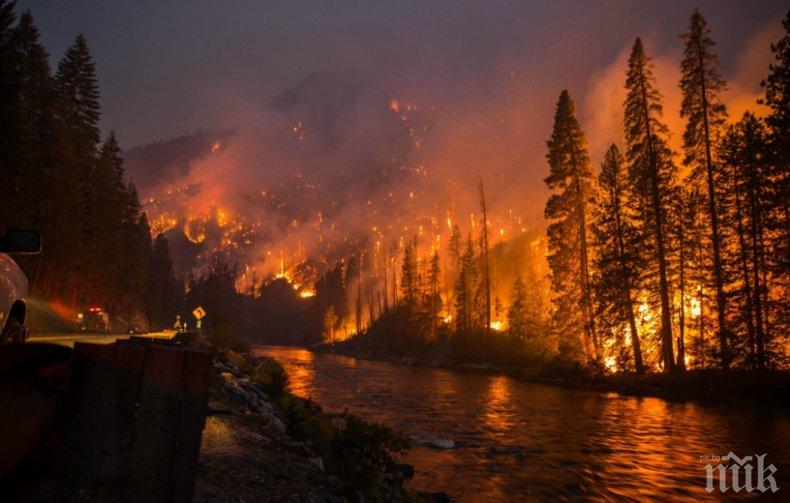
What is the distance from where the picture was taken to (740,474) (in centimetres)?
1226

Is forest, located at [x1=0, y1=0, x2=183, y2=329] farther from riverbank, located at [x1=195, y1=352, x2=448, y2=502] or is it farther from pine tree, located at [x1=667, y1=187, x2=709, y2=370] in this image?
pine tree, located at [x1=667, y1=187, x2=709, y2=370]

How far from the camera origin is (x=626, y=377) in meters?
29.5

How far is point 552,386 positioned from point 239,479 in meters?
30.6

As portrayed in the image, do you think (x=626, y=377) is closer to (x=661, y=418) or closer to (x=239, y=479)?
(x=661, y=418)

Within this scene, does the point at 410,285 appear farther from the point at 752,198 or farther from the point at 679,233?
the point at 752,198

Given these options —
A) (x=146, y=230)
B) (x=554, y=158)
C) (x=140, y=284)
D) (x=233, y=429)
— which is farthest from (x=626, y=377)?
(x=146, y=230)

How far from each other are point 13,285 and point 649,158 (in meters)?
34.4

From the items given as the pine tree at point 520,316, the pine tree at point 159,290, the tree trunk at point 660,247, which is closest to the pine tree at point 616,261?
the tree trunk at point 660,247

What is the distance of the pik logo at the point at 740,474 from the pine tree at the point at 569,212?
23585 mm

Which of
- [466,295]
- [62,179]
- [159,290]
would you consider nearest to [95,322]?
[62,179]

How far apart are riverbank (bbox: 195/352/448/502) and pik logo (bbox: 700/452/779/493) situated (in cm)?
760

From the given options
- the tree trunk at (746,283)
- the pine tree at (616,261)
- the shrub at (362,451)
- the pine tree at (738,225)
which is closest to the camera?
the shrub at (362,451)

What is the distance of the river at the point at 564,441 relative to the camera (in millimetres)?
11023

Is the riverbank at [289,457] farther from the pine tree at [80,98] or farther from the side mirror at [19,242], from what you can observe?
the pine tree at [80,98]
